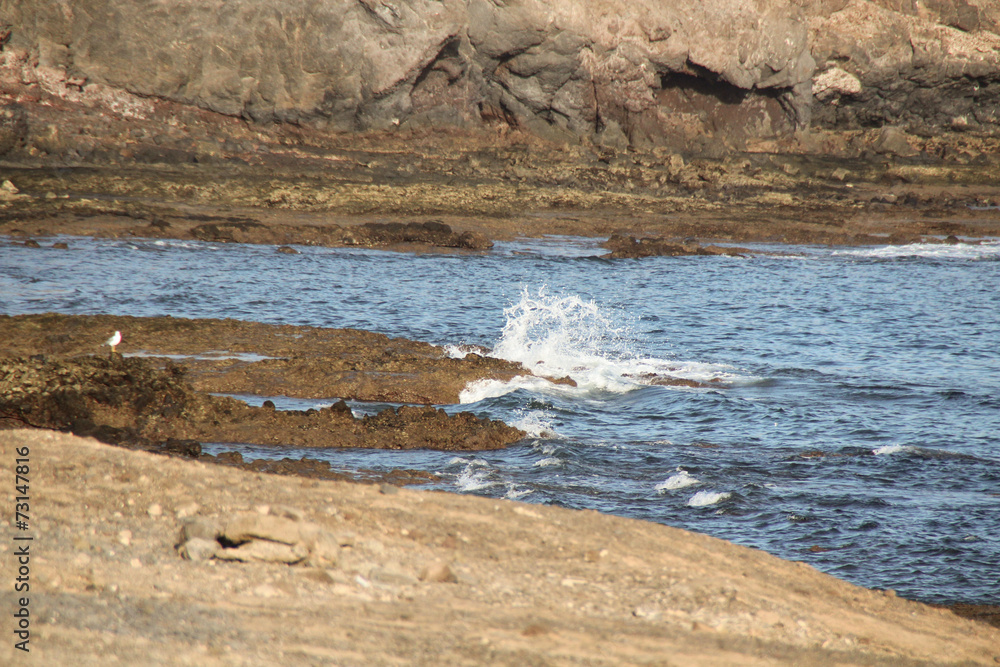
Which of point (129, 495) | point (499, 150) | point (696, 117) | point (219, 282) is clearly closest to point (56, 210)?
point (219, 282)

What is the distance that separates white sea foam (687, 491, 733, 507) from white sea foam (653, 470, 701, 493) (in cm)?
23

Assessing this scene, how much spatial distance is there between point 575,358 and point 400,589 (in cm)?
928

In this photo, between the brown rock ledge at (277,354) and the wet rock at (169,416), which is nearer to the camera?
the wet rock at (169,416)

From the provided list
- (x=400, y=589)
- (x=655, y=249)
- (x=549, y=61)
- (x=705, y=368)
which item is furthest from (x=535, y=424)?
(x=549, y=61)

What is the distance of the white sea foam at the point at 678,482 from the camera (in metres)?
8.12

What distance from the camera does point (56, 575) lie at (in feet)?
12.8

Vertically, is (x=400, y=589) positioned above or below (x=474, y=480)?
above

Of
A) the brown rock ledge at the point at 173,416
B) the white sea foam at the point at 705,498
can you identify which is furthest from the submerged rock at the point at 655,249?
the white sea foam at the point at 705,498

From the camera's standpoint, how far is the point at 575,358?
13312mm

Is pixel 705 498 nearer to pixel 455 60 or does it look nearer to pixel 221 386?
pixel 221 386

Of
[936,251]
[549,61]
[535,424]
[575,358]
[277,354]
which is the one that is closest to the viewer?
[535,424]

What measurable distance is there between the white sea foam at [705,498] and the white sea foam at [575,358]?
3.68 meters

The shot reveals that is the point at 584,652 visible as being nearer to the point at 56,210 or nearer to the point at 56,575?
the point at 56,575

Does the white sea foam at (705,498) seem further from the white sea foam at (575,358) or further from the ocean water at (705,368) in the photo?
the white sea foam at (575,358)
